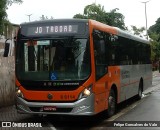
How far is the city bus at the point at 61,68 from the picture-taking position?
1012cm

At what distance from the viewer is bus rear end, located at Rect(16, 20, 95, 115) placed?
10.1 m

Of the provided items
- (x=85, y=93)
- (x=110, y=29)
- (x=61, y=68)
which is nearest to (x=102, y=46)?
(x=110, y=29)

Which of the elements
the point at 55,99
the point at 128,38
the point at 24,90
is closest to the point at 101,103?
the point at 55,99

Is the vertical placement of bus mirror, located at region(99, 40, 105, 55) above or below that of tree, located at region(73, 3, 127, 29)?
below

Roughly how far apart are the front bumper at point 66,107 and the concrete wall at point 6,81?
13.3 ft

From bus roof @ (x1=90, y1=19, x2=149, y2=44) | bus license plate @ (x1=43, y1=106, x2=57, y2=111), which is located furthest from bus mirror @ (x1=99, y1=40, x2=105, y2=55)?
A: bus license plate @ (x1=43, y1=106, x2=57, y2=111)

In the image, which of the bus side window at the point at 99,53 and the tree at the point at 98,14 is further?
the tree at the point at 98,14

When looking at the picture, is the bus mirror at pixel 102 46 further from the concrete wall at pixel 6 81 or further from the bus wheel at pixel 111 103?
the concrete wall at pixel 6 81

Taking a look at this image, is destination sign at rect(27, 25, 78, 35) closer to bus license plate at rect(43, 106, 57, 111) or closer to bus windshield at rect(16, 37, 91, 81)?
bus windshield at rect(16, 37, 91, 81)

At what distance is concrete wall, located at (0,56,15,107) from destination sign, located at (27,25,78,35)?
4.27 meters

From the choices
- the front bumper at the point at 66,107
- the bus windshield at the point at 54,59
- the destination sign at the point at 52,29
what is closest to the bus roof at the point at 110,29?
the destination sign at the point at 52,29

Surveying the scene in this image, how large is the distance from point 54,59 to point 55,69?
0.88ft

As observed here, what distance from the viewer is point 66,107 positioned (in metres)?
10.1

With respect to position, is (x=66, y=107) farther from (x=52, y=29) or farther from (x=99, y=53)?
(x=52, y=29)
